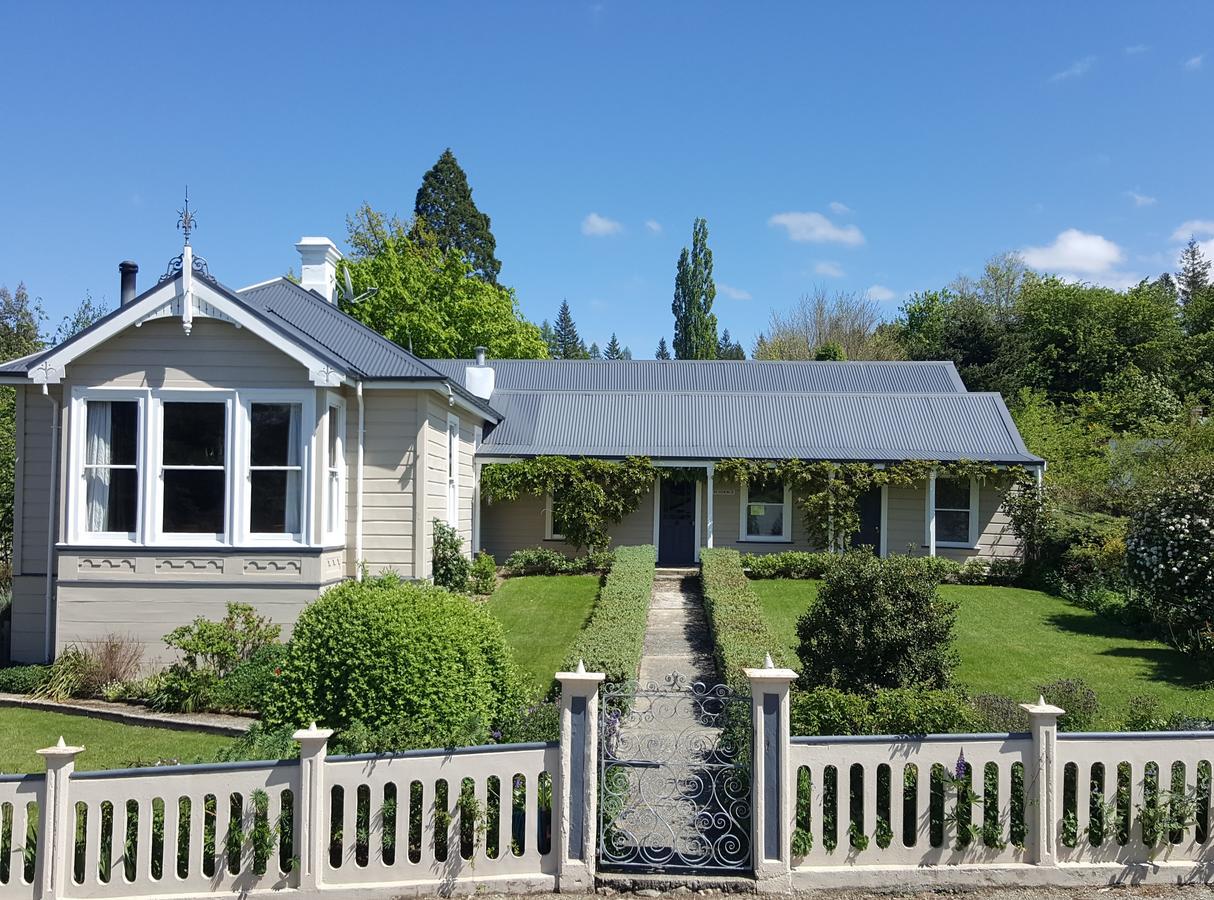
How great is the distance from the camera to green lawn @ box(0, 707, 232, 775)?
8.16 m

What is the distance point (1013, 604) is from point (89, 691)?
566 inches

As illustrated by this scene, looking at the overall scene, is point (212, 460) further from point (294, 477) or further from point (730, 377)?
point (730, 377)

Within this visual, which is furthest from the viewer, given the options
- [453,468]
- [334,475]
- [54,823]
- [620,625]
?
[453,468]

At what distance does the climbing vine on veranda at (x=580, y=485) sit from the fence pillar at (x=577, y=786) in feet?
46.8

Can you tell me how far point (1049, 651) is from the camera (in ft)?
41.1

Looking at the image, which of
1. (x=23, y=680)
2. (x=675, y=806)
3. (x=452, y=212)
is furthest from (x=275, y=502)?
(x=452, y=212)

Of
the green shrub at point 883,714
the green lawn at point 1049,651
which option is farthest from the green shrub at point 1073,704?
the green shrub at point 883,714

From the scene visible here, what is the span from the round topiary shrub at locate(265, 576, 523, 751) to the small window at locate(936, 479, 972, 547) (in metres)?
15.6

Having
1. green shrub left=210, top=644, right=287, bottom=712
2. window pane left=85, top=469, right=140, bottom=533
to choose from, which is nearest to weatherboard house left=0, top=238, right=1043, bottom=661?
window pane left=85, top=469, right=140, bottom=533

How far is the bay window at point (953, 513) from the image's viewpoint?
66.7ft

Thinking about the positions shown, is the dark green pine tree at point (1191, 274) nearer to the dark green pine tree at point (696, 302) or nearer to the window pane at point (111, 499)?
the dark green pine tree at point (696, 302)

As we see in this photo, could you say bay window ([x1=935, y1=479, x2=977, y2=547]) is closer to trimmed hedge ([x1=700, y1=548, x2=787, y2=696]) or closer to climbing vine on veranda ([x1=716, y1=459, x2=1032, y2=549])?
climbing vine on veranda ([x1=716, y1=459, x2=1032, y2=549])

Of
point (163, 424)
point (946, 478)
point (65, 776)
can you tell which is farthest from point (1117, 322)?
point (65, 776)

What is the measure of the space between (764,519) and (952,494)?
165 inches
